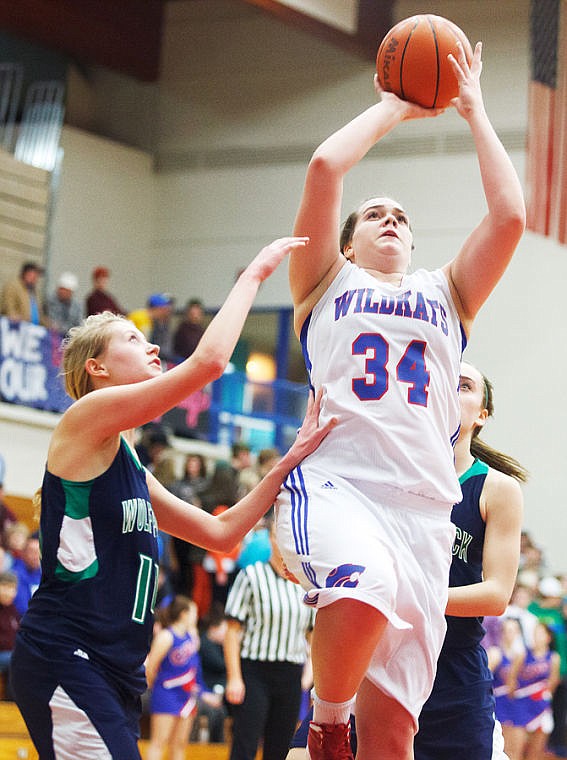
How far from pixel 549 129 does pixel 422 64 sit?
1362 centimetres

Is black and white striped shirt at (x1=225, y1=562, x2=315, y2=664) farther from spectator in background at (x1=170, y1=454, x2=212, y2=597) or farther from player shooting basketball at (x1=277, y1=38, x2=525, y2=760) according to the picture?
player shooting basketball at (x1=277, y1=38, x2=525, y2=760)

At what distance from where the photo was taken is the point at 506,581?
4082 millimetres

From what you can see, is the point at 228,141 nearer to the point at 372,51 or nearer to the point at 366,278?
the point at 372,51

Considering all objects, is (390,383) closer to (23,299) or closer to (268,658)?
(268,658)

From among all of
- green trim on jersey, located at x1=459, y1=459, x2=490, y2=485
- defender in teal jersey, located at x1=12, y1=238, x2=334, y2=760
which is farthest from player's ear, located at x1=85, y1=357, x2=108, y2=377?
green trim on jersey, located at x1=459, y1=459, x2=490, y2=485

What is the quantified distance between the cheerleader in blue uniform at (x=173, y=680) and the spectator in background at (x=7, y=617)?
3.48ft

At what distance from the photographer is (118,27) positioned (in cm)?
2105

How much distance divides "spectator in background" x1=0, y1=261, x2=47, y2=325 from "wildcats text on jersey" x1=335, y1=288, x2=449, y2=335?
39.2ft

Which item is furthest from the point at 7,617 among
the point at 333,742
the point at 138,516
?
the point at 333,742

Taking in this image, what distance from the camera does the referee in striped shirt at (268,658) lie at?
760cm

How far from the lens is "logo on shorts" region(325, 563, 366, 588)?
10.7 ft

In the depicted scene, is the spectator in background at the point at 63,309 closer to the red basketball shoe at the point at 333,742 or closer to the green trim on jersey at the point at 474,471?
the green trim on jersey at the point at 474,471

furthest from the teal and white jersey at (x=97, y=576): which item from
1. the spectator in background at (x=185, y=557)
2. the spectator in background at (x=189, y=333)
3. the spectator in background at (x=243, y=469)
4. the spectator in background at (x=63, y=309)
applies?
the spectator in background at (x=189, y=333)

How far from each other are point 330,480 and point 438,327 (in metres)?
0.55
